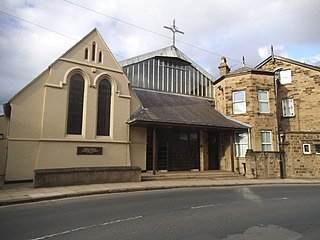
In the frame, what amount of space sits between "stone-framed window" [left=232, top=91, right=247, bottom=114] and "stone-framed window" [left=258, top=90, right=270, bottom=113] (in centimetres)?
123

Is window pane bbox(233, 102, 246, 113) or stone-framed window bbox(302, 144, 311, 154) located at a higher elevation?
window pane bbox(233, 102, 246, 113)

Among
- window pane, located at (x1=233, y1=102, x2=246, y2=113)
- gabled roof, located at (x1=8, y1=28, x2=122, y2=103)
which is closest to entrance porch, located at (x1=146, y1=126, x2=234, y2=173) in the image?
window pane, located at (x1=233, y1=102, x2=246, y2=113)

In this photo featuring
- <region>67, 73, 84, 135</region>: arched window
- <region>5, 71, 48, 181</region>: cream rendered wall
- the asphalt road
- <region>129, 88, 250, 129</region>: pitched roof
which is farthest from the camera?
<region>129, 88, 250, 129</region>: pitched roof

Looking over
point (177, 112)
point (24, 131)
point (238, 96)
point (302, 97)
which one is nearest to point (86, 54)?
point (24, 131)

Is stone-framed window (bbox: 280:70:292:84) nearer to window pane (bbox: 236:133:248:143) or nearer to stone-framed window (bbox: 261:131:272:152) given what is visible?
stone-framed window (bbox: 261:131:272:152)

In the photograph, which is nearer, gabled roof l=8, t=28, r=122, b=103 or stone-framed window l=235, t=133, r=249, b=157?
gabled roof l=8, t=28, r=122, b=103

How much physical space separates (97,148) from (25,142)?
4060 millimetres

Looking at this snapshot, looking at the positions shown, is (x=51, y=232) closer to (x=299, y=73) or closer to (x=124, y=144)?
(x=124, y=144)

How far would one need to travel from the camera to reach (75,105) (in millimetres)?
15367

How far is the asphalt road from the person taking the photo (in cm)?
508

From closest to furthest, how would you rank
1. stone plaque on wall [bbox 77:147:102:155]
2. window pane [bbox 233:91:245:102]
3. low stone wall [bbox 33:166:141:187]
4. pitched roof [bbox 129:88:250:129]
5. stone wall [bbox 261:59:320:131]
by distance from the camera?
low stone wall [bbox 33:166:141:187] < stone plaque on wall [bbox 77:147:102:155] < pitched roof [bbox 129:88:250:129] < window pane [bbox 233:91:245:102] < stone wall [bbox 261:59:320:131]

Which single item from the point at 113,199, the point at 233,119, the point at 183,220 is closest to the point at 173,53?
the point at 233,119

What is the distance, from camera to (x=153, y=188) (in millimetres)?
11812

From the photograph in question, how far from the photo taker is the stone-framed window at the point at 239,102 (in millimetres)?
19438
